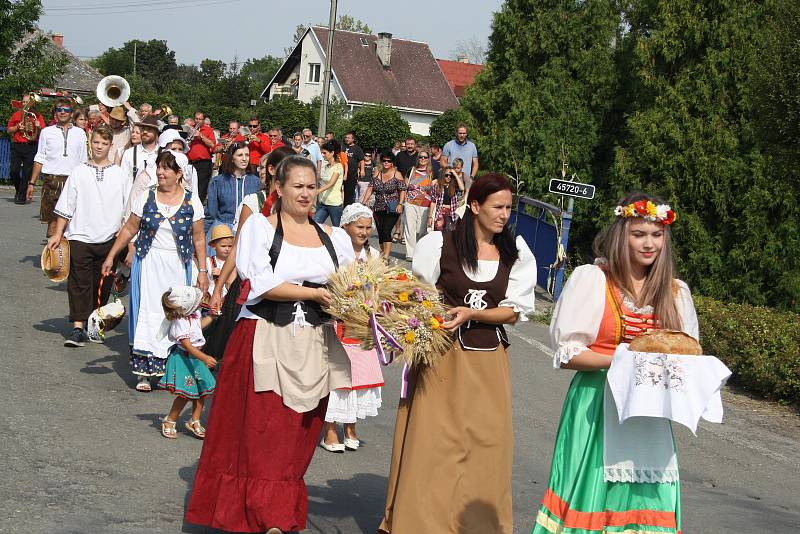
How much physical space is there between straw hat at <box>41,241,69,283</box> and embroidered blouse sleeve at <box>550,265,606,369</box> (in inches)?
279

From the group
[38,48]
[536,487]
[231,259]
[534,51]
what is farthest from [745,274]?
[38,48]

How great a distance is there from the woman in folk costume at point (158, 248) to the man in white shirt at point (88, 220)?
4.79 feet

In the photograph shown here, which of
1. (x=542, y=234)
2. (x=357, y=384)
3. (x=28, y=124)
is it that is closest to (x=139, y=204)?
(x=357, y=384)

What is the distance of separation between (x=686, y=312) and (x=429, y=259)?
62.8 inches

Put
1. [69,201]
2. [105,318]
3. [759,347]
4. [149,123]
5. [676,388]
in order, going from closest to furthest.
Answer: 1. [676,388]
2. [105,318]
3. [69,201]
4. [759,347]
5. [149,123]

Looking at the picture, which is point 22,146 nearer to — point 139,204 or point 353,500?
point 139,204

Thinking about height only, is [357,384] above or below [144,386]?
above

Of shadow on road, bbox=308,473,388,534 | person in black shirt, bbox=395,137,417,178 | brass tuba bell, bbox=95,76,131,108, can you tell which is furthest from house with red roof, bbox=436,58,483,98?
shadow on road, bbox=308,473,388,534

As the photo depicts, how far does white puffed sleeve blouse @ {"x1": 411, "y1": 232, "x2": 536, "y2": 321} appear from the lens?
233 inches

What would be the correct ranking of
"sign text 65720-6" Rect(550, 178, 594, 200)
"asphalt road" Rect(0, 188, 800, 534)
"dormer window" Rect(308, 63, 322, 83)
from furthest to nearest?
"dormer window" Rect(308, 63, 322, 83), "sign text 65720-6" Rect(550, 178, 594, 200), "asphalt road" Rect(0, 188, 800, 534)

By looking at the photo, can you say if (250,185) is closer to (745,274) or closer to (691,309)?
(691,309)

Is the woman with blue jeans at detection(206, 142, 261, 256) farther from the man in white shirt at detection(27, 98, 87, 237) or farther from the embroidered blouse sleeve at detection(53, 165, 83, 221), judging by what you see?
the man in white shirt at detection(27, 98, 87, 237)

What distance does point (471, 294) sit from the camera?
5863mm

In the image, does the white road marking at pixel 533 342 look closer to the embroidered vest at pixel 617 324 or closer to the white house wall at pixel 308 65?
the embroidered vest at pixel 617 324
